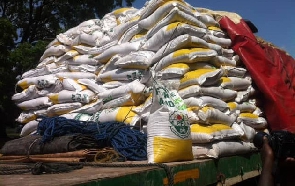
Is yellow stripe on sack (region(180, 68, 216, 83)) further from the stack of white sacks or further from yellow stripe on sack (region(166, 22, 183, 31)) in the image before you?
yellow stripe on sack (region(166, 22, 183, 31))

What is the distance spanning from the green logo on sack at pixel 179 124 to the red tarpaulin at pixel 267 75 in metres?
1.57

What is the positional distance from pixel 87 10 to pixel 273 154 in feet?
43.6

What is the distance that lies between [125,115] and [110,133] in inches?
18.2

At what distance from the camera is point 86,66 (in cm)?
434

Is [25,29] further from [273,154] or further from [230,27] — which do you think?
[273,154]

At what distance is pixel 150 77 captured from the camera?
3.57 metres

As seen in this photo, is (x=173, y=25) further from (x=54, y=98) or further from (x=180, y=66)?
(x=54, y=98)

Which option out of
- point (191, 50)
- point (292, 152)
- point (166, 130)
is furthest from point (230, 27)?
point (292, 152)

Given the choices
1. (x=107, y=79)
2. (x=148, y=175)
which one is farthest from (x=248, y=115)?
(x=148, y=175)

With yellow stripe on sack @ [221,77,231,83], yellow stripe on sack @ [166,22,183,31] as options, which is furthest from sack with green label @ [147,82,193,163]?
yellow stripe on sack @ [221,77,231,83]

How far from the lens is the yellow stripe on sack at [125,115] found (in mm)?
3393

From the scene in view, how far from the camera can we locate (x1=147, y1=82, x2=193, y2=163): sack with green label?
100 inches

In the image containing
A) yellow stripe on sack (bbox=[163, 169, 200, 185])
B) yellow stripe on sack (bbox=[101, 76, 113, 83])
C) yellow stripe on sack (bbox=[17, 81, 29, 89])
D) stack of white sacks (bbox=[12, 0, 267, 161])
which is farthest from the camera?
yellow stripe on sack (bbox=[17, 81, 29, 89])

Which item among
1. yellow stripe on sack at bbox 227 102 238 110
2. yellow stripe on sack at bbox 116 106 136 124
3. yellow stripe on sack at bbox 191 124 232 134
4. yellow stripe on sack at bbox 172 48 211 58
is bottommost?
yellow stripe on sack at bbox 191 124 232 134
